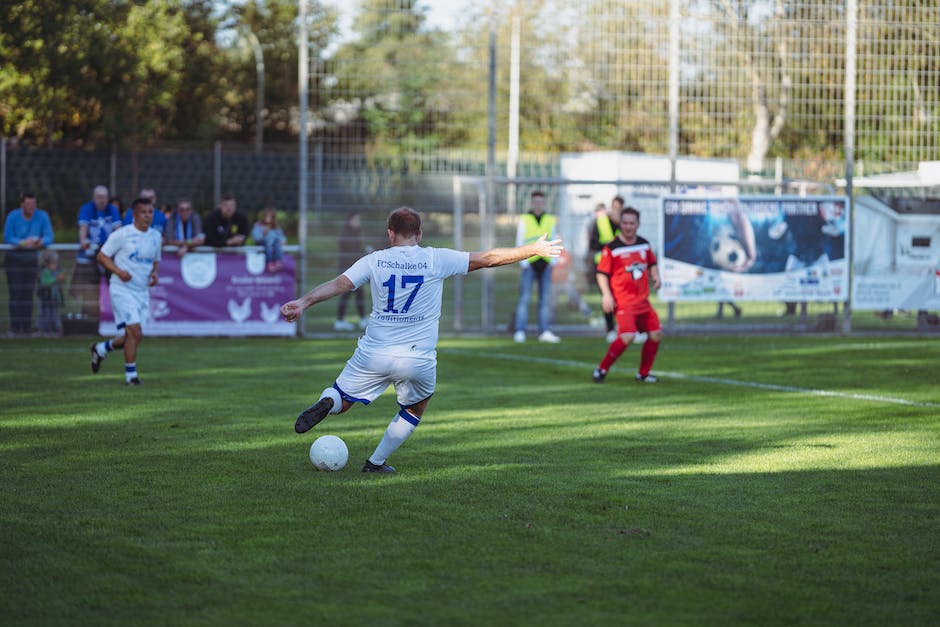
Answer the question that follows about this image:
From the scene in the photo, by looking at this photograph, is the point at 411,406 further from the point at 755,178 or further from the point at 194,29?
the point at 194,29

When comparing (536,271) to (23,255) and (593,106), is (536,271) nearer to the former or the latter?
(593,106)

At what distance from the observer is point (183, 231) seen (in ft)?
63.8

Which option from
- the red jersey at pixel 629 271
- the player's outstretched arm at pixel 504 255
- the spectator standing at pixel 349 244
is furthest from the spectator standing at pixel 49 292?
the player's outstretched arm at pixel 504 255

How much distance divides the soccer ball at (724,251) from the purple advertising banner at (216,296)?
6874 millimetres

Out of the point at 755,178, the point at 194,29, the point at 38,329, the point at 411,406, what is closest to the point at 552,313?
the point at 755,178

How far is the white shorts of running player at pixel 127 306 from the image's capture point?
1349cm

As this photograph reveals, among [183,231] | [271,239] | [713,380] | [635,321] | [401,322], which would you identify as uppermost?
[183,231]

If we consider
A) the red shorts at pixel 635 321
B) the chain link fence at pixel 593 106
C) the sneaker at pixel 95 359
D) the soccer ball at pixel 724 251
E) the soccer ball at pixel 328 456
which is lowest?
the soccer ball at pixel 328 456

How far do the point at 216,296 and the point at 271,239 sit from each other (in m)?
1.24

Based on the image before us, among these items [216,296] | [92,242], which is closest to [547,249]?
[216,296]

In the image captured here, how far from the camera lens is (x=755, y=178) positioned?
21312mm

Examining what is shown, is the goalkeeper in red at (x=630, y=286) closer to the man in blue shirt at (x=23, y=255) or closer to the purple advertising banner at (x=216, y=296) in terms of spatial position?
the purple advertising banner at (x=216, y=296)

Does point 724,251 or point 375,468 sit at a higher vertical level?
point 724,251

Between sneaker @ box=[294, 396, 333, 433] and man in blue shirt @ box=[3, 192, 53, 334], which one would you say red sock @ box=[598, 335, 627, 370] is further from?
man in blue shirt @ box=[3, 192, 53, 334]
